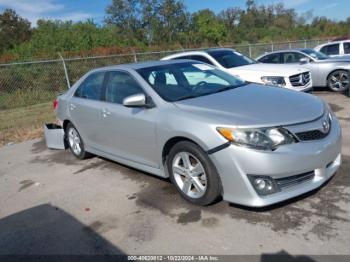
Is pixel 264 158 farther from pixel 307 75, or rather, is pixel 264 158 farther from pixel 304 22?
pixel 304 22

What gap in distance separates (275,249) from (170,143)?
1.65 meters

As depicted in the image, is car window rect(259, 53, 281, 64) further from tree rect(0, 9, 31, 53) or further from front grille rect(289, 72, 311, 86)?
tree rect(0, 9, 31, 53)

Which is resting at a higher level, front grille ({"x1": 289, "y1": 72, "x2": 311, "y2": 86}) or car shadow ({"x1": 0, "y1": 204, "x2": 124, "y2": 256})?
front grille ({"x1": 289, "y1": 72, "x2": 311, "y2": 86})

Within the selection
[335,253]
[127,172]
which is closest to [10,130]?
[127,172]

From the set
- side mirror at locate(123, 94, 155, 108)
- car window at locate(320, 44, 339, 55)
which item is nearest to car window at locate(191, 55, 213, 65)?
side mirror at locate(123, 94, 155, 108)

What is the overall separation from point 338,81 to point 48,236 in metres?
9.14

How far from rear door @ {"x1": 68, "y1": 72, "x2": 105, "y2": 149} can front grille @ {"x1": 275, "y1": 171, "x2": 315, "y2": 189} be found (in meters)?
2.90

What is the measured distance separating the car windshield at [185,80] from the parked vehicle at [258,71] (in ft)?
11.3

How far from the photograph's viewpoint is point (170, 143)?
437 centimetres

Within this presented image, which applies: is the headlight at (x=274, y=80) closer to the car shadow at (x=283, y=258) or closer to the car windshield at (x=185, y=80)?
the car windshield at (x=185, y=80)

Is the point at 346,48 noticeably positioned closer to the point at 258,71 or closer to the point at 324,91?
the point at 324,91

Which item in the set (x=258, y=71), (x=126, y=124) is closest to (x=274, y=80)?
(x=258, y=71)

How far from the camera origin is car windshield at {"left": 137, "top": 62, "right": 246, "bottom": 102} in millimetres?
4762

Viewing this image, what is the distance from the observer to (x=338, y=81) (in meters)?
10.7
